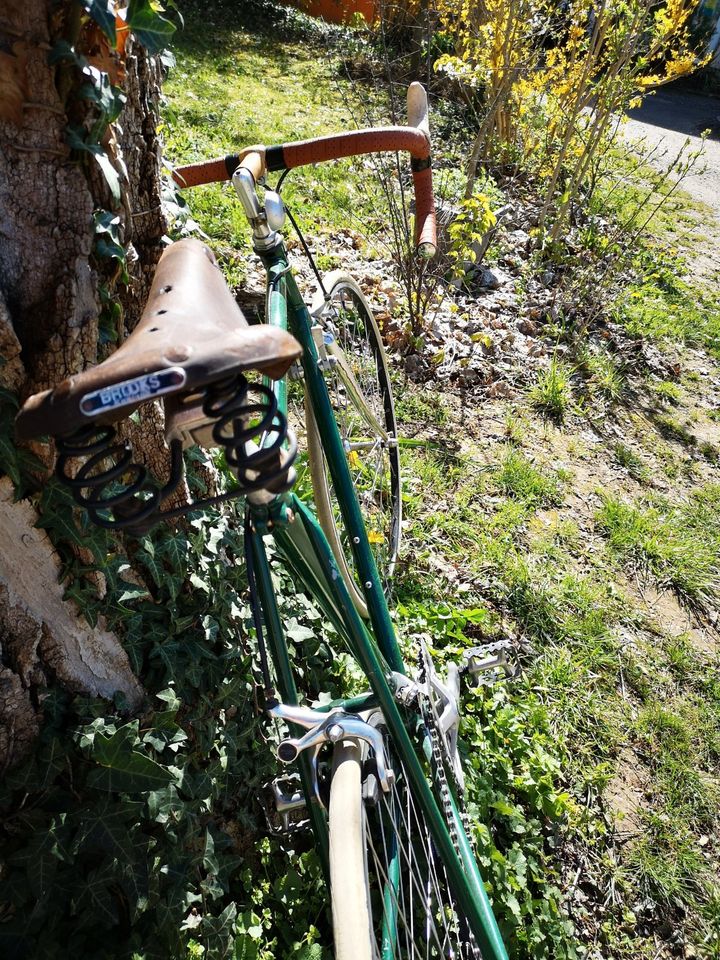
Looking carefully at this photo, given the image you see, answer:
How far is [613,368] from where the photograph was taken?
4250 millimetres

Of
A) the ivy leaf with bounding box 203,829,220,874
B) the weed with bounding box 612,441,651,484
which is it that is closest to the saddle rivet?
the ivy leaf with bounding box 203,829,220,874

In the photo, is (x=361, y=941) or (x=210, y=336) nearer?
(x=210, y=336)

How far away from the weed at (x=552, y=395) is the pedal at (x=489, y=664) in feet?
6.33

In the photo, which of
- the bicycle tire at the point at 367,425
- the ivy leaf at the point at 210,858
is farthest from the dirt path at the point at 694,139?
the ivy leaf at the point at 210,858

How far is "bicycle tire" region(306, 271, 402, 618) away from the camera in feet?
8.03

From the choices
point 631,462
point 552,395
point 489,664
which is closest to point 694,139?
point 552,395

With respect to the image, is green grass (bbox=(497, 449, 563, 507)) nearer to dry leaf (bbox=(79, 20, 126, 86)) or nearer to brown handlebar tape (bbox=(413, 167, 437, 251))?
brown handlebar tape (bbox=(413, 167, 437, 251))

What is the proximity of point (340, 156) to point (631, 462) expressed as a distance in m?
2.59

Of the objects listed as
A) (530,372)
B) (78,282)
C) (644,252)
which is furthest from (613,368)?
(78,282)

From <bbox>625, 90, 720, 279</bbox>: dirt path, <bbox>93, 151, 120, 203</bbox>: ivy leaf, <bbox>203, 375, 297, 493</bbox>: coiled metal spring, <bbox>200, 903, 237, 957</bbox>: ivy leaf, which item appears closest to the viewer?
<bbox>203, 375, 297, 493</bbox>: coiled metal spring

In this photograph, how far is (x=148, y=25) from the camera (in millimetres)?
1248

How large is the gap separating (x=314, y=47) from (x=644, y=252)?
20.3 ft

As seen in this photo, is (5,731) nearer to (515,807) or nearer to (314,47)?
(515,807)

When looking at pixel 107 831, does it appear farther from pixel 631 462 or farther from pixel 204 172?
pixel 631 462
